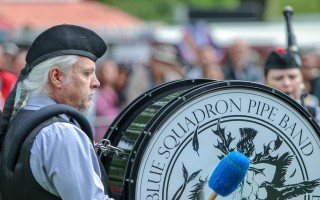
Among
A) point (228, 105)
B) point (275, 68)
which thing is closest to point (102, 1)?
point (275, 68)

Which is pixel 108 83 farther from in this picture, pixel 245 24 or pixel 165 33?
pixel 245 24

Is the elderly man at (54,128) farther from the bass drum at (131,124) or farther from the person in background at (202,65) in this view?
the person in background at (202,65)

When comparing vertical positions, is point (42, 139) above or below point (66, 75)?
below

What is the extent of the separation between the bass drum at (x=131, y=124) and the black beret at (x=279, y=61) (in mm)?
2344

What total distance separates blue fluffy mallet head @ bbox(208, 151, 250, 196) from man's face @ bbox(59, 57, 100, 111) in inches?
25.8

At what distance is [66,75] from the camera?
440 centimetres

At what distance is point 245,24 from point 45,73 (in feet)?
79.4

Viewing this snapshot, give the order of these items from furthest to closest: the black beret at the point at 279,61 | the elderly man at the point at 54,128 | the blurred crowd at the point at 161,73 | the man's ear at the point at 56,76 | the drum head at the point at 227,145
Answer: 1. the blurred crowd at the point at 161,73
2. the black beret at the point at 279,61
3. the drum head at the point at 227,145
4. the man's ear at the point at 56,76
5. the elderly man at the point at 54,128

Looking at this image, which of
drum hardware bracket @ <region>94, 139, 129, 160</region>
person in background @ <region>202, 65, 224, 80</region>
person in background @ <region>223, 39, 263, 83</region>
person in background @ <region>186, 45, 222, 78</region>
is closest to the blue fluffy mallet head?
drum hardware bracket @ <region>94, 139, 129, 160</region>

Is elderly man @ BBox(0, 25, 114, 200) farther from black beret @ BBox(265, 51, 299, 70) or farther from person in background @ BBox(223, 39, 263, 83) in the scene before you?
person in background @ BBox(223, 39, 263, 83)

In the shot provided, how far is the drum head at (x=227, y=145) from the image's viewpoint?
4.51 metres

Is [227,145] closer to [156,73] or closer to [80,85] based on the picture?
[80,85]

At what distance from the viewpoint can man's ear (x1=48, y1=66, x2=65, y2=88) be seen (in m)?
4.40

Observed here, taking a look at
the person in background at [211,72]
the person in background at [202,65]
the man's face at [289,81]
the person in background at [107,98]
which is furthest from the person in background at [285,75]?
the person in background at [107,98]
